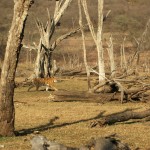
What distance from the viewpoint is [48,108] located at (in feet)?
59.0

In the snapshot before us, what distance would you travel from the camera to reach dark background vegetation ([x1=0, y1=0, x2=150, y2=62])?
59.1 m

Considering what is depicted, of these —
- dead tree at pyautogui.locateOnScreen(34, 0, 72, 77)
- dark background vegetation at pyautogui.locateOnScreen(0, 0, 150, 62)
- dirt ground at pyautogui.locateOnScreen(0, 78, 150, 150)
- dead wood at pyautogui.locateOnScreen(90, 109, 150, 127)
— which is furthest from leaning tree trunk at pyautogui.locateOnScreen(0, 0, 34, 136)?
dark background vegetation at pyautogui.locateOnScreen(0, 0, 150, 62)

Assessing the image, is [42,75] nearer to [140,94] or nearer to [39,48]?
[39,48]

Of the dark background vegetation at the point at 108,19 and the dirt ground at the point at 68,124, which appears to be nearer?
the dirt ground at the point at 68,124

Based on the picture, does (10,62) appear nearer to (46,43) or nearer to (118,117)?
(118,117)

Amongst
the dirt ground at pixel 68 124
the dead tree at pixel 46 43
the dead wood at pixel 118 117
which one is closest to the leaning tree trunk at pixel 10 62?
the dirt ground at pixel 68 124

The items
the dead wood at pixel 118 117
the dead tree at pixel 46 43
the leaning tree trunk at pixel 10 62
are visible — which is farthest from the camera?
the dead tree at pixel 46 43

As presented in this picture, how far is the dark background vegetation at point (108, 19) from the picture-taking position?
59091 mm

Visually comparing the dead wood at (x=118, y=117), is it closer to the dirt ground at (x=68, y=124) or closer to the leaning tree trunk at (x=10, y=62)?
the dirt ground at (x=68, y=124)

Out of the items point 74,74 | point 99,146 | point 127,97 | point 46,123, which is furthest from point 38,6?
point 99,146

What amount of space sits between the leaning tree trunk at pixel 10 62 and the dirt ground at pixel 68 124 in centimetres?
41

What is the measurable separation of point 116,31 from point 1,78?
49.9 m

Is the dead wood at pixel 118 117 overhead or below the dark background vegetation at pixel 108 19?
below

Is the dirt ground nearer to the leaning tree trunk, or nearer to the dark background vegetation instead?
the leaning tree trunk
